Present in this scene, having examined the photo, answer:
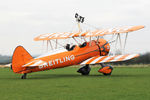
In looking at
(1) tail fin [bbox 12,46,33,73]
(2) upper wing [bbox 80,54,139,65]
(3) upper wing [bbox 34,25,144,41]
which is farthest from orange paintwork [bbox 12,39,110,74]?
(3) upper wing [bbox 34,25,144,41]

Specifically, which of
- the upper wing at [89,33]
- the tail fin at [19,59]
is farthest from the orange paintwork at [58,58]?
the upper wing at [89,33]

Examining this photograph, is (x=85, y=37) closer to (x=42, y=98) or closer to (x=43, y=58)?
(x=43, y=58)

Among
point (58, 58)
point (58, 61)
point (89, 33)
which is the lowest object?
point (58, 61)

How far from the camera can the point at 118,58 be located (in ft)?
54.0

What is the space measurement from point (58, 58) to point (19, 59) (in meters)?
2.42

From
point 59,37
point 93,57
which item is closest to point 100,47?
point 93,57

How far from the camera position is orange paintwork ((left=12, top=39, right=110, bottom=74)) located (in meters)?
14.5

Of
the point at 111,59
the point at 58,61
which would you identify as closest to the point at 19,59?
the point at 58,61

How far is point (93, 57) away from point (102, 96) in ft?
33.5

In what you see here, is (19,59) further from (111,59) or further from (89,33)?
(111,59)

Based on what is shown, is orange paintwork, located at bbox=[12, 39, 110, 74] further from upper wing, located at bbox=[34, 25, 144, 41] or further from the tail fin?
upper wing, located at bbox=[34, 25, 144, 41]

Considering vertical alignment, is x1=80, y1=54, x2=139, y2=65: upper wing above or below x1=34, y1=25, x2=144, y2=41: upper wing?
below

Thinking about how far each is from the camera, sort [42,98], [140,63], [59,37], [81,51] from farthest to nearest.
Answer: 1. [140,63]
2. [59,37]
3. [81,51]
4. [42,98]

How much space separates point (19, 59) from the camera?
14453mm
